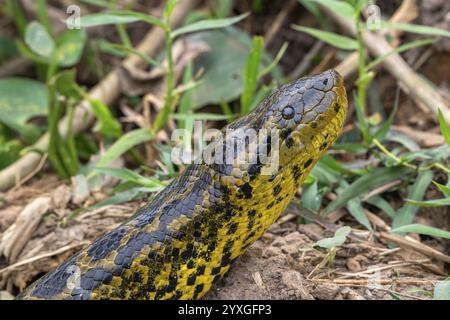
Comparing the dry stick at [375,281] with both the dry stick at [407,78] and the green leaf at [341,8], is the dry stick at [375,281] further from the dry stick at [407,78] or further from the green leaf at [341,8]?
the green leaf at [341,8]

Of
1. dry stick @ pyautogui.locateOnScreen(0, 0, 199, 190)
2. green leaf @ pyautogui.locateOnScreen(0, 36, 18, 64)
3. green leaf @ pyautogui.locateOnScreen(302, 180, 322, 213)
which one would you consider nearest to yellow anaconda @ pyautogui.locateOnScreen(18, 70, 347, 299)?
green leaf @ pyautogui.locateOnScreen(302, 180, 322, 213)

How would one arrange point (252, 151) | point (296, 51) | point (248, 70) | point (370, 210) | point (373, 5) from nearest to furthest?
point (252, 151)
point (370, 210)
point (248, 70)
point (373, 5)
point (296, 51)

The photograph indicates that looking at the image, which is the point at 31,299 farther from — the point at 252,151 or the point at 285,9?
the point at 285,9

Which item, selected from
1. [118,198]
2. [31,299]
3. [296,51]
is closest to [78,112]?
[118,198]

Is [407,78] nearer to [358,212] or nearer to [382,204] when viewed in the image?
[382,204]

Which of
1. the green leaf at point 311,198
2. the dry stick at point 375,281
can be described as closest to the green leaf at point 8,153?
the green leaf at point 311,198

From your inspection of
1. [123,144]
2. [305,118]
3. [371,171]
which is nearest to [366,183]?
[371,171]

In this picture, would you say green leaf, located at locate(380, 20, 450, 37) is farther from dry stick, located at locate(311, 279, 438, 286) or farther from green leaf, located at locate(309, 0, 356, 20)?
dry stick, located at locate(311, 279, 438, 286)
